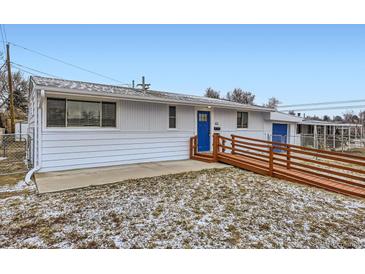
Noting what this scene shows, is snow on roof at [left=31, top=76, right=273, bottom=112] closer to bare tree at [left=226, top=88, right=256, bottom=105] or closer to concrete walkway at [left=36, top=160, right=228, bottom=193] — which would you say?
concrete walkway at [left=36, top=160, right=228, bottom=193]

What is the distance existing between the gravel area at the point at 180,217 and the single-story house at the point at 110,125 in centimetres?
194

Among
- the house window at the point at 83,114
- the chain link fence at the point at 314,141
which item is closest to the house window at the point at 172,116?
the house window at the point at 83,114

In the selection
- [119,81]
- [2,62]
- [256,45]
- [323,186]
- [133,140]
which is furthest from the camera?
[119,81]

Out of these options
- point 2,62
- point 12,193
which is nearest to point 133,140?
point 12,193

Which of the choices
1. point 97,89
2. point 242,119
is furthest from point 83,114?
point 242,119

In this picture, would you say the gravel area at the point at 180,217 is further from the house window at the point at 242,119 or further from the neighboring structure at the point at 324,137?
the neighboring structure at the point at 324,137

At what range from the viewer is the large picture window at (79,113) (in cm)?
664

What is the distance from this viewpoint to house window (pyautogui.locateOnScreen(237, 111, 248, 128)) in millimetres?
11680

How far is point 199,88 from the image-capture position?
129ft

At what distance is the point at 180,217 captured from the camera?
3.58 m

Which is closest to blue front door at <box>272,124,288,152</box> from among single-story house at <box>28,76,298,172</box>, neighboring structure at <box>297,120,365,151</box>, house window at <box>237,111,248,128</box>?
neighboring structure at <box>297,120,365,151</box>

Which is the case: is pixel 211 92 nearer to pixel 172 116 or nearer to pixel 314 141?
pixel 314 141
